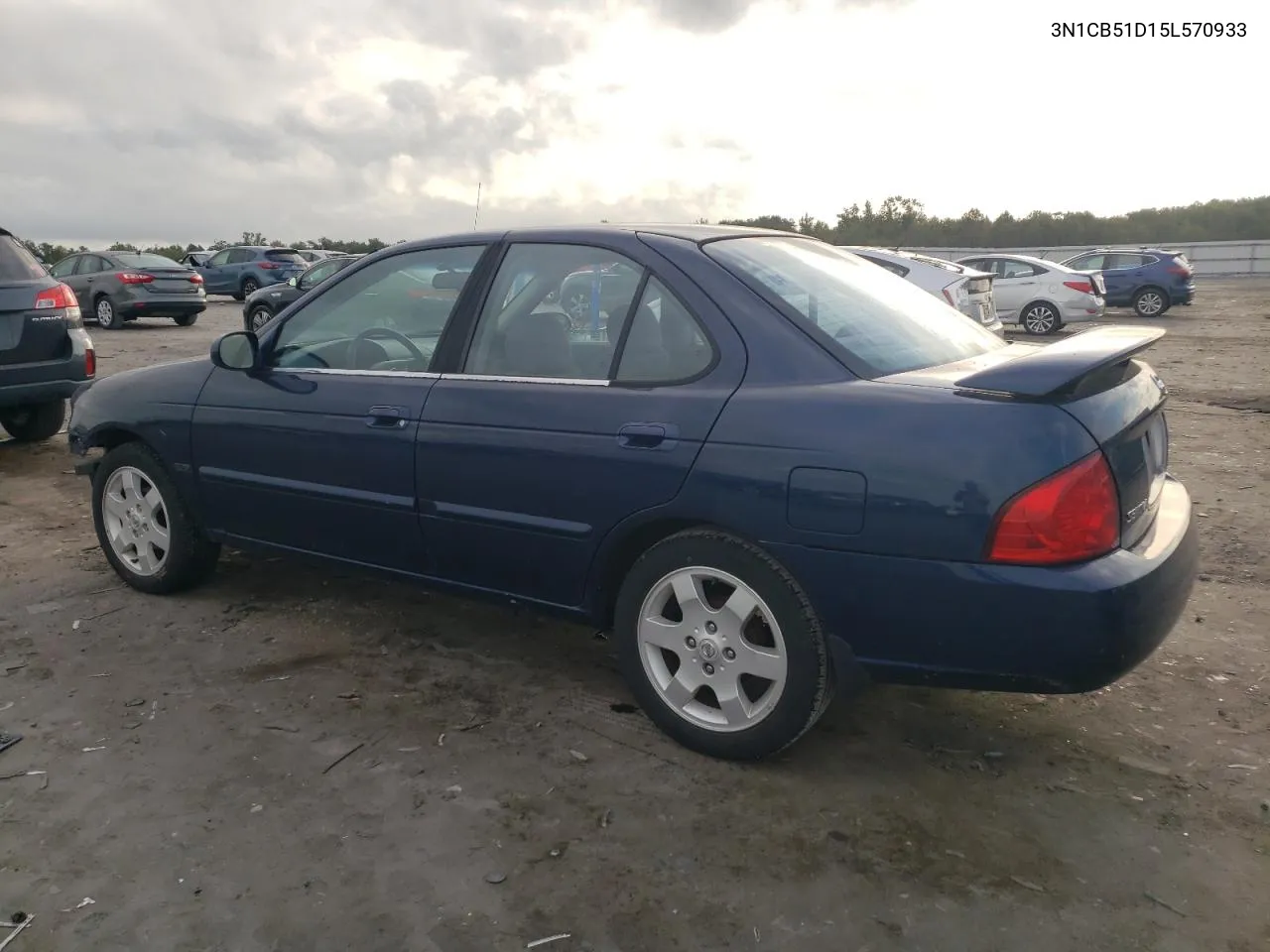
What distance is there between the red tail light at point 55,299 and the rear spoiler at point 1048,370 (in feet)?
22.1

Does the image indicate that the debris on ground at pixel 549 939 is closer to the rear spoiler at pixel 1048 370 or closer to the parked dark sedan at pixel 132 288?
the rear spoiler at pixel 1048 370

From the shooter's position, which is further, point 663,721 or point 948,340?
point 948,340

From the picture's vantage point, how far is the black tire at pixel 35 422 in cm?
805

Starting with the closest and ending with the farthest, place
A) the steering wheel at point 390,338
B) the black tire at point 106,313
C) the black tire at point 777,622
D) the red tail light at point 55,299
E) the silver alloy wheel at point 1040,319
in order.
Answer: the black tire at point 777,622 → the steering wheel at point 390,338 → the red tail light at point 55,299 → the black tire at point 106,313 → the silver alloy wheel at point 1040,319

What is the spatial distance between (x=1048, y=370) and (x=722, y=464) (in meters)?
0.91

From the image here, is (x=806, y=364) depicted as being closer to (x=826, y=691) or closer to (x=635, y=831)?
(x=826, y=691)

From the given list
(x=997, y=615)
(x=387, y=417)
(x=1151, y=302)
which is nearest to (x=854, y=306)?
(x=997, y=615)

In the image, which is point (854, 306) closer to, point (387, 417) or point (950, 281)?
point (387, 417)

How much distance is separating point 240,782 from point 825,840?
5.61 feet

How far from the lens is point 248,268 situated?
2698cm

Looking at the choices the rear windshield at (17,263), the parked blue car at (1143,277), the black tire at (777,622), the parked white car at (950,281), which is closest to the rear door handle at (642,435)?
the black tire at (777,622)

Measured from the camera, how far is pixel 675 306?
10.6 ft

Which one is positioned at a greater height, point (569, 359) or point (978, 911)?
point (569, 359)

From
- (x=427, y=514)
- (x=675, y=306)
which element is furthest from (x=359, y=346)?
(x=675, y=306)
